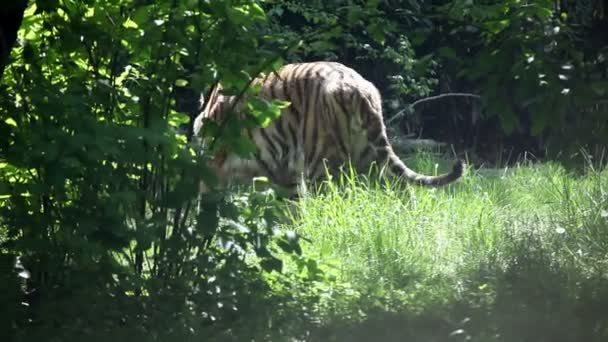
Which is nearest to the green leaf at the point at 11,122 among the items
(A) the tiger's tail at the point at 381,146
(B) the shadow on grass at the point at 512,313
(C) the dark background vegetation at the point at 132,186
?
(C) the dark background vegetation at the point at 132,186

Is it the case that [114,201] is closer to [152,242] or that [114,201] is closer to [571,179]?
[152,242]

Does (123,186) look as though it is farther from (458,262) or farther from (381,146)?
(381,146)

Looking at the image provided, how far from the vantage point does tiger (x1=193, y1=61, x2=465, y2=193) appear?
8.35m

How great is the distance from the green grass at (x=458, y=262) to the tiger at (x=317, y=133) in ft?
1.21

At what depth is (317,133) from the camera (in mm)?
8680

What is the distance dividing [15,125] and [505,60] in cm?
270

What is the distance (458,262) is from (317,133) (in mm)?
2639

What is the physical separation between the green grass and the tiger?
37 centimetres

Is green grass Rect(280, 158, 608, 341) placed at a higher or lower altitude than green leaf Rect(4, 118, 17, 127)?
lower

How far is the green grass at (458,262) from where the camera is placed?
5.40 m

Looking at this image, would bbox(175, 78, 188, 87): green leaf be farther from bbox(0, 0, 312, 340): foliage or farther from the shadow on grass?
the shadow on grass

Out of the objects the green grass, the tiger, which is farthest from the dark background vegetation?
the tiger

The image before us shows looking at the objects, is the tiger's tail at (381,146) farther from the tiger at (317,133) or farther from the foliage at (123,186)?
the foliage at (123,186)

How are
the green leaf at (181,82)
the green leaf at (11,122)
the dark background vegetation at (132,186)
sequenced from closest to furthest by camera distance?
the dark background vegetation at (132,186), the green leaf at (11,122), the green leaf at (181,82)
